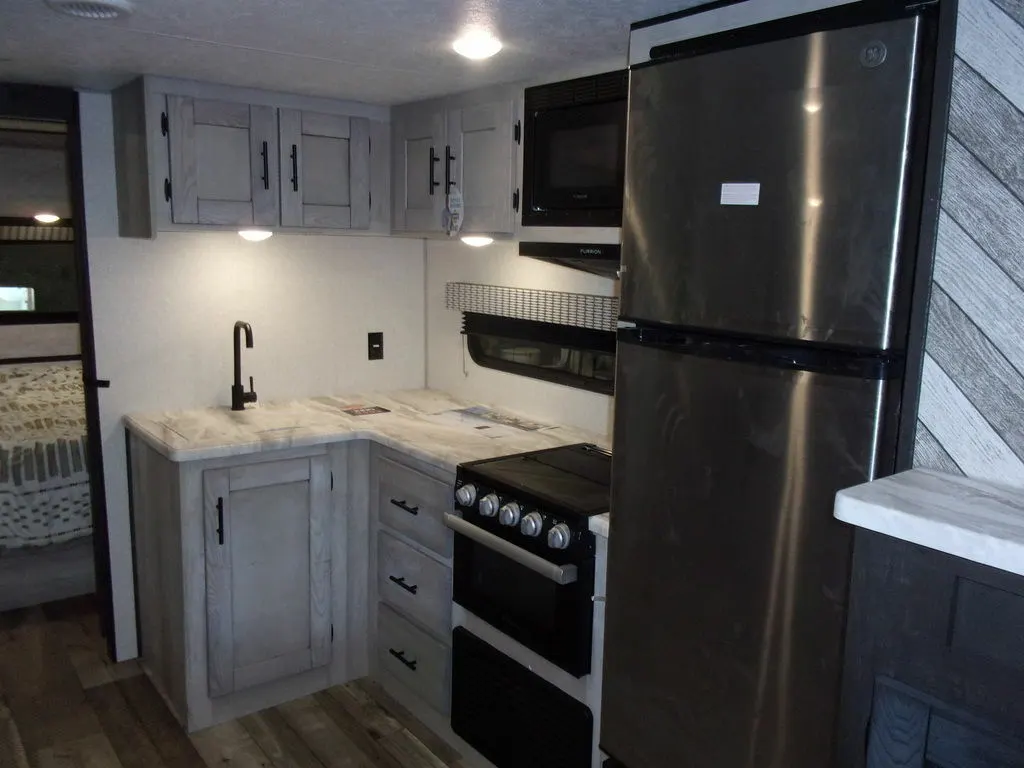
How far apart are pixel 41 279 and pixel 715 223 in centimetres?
507

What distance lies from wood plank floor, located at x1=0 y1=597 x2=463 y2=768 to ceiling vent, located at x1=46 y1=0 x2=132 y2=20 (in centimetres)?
221

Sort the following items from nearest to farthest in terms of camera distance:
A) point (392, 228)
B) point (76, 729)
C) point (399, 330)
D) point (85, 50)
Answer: point (85, 50)
point (76, 729)
point (392, 228)
point (399, 330)

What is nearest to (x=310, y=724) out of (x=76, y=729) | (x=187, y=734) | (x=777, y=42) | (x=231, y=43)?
(x=187, y=734)

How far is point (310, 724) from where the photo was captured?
2949mm

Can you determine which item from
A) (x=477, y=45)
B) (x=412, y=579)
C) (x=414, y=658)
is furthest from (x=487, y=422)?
(x=477, y=45)

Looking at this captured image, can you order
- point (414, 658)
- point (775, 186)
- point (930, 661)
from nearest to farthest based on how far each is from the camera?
point (930, 661) → point (775, 186) → point (414, 658)

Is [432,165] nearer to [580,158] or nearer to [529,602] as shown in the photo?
[580,158]

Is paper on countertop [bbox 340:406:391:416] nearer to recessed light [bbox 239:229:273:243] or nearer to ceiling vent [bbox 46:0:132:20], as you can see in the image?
recessed light [bbox 239:229:273:243]

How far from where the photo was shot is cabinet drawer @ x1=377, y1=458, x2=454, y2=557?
2.71 m

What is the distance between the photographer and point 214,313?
3357 millimetres

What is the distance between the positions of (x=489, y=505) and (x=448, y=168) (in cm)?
127

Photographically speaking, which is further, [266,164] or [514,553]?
[266,164]

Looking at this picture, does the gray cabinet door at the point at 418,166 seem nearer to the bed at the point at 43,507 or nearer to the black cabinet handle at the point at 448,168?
the black cabinet handle at the point at 448,168

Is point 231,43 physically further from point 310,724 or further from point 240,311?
point 310,724
